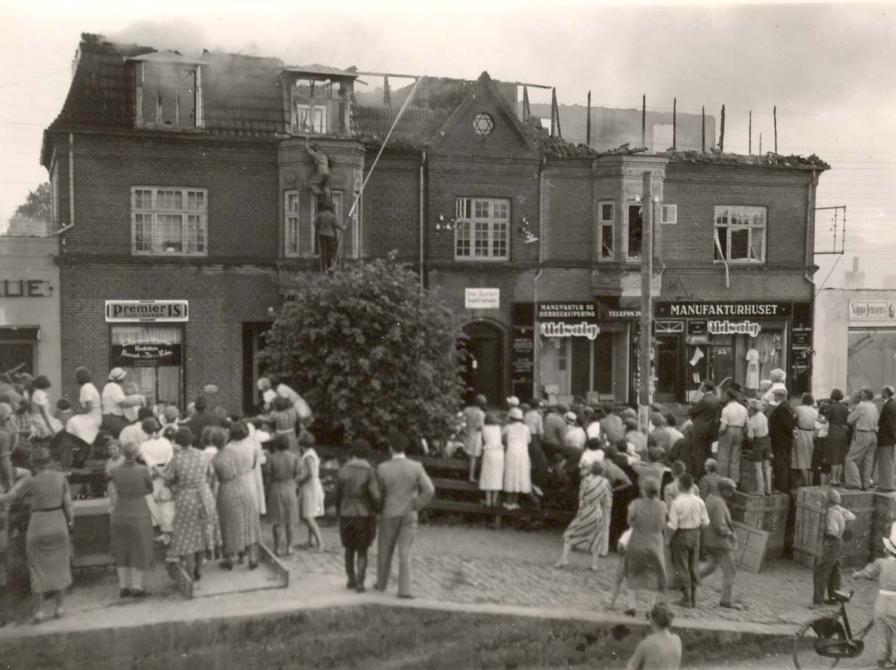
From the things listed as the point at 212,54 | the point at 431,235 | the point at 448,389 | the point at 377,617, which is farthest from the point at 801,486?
the point at 212,54

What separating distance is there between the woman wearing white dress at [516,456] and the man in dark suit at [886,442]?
5.91 meters

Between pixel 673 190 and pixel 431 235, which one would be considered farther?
pixel 673 190

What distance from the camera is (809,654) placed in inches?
466

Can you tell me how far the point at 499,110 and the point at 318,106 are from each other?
5.12 metres

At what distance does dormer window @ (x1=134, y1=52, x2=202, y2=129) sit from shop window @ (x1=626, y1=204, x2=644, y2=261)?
1242 centimetres

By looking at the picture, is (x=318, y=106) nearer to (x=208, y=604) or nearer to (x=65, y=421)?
(x=65, y=421)

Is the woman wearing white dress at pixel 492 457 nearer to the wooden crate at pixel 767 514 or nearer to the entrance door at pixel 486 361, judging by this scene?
the wooden crate at pixel 767 514

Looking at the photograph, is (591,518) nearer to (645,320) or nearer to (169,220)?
(645,320)

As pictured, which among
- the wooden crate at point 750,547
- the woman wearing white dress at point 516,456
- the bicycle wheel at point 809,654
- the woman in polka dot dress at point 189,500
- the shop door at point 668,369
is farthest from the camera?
the shop door at point 668,369

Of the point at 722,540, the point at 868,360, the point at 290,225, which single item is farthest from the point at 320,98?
the point at 868,360

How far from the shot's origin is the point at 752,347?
3075cm

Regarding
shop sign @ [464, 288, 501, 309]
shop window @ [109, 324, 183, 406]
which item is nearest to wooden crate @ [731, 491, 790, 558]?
shop sign @ [464, 288, 501, 309]

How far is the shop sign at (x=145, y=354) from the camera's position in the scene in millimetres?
24781

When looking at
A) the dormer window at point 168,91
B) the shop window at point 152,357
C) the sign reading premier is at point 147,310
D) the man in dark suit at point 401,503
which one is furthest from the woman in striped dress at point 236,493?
the dormer window at point 168,91
